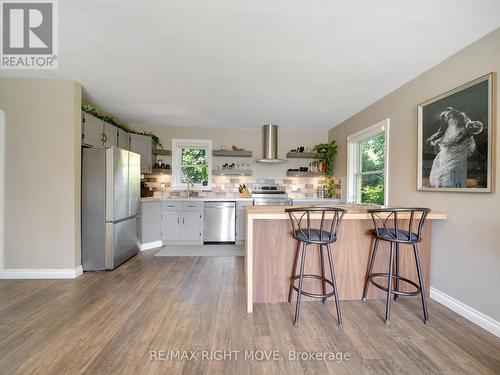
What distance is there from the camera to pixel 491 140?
1655 mm

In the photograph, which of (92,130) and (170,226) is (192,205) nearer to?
(170,226)

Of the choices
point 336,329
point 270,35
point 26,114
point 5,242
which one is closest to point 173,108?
point 26,114

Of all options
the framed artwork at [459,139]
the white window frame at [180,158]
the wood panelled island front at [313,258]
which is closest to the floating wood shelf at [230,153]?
the white window frame at [180,158]

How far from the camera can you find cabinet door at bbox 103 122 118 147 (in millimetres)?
3164

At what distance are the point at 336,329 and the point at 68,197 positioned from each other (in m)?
3.25

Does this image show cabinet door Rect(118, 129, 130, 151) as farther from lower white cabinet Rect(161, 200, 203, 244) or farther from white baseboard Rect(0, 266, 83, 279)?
white baseboard Rect(0, 266, 83, 279)

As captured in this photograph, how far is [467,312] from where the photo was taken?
5.99 ft

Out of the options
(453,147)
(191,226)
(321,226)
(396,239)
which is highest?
(453,147)

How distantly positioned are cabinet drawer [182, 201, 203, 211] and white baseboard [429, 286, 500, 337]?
11.6 feet

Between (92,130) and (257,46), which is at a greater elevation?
(257,46)

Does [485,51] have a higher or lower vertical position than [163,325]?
higher

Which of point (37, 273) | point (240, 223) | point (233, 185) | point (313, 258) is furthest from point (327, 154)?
point (37, 273)

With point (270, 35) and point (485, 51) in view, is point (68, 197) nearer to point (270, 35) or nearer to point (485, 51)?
point (270, 35)

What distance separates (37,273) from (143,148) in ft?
7.81
